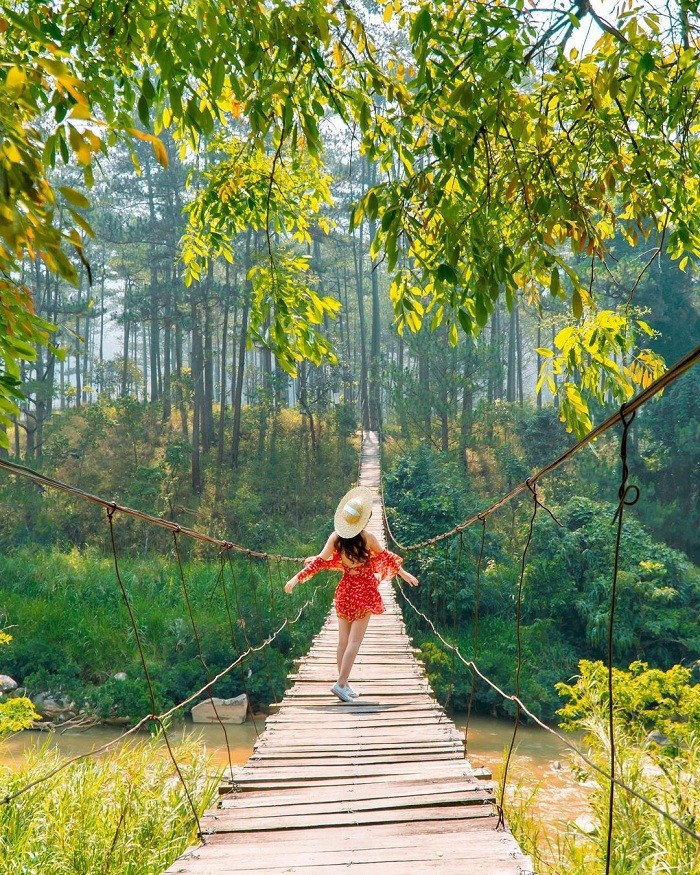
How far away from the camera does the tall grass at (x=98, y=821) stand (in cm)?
260

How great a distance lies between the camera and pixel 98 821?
291 centimetres

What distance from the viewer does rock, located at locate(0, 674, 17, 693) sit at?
9391mm

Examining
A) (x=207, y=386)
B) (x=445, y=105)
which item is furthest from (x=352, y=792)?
(x=207, y=386)

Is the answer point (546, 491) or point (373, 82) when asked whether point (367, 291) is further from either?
point (373, 82)

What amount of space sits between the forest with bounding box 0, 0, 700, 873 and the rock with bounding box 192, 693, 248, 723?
0.33 meters

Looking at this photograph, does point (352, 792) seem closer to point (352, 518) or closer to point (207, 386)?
point (352, 518)

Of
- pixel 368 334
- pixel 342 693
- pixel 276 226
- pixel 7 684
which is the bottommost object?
pixel 7 684

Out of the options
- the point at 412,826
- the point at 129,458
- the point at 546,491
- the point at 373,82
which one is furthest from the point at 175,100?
the point at 129,458

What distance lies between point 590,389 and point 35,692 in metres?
9.50

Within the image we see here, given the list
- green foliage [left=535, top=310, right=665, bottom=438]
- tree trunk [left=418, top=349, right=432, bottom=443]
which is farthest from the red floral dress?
tree trunk [left=418, top=349, right=432, bottom=443]

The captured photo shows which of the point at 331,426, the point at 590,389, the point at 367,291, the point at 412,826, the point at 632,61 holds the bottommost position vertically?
the point at 412,826

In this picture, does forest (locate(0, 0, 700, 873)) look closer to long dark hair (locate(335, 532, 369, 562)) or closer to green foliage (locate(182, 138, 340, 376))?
green foliage (locate(182, 138, 340, 376))

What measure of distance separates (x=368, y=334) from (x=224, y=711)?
777 inches

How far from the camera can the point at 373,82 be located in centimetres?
168
